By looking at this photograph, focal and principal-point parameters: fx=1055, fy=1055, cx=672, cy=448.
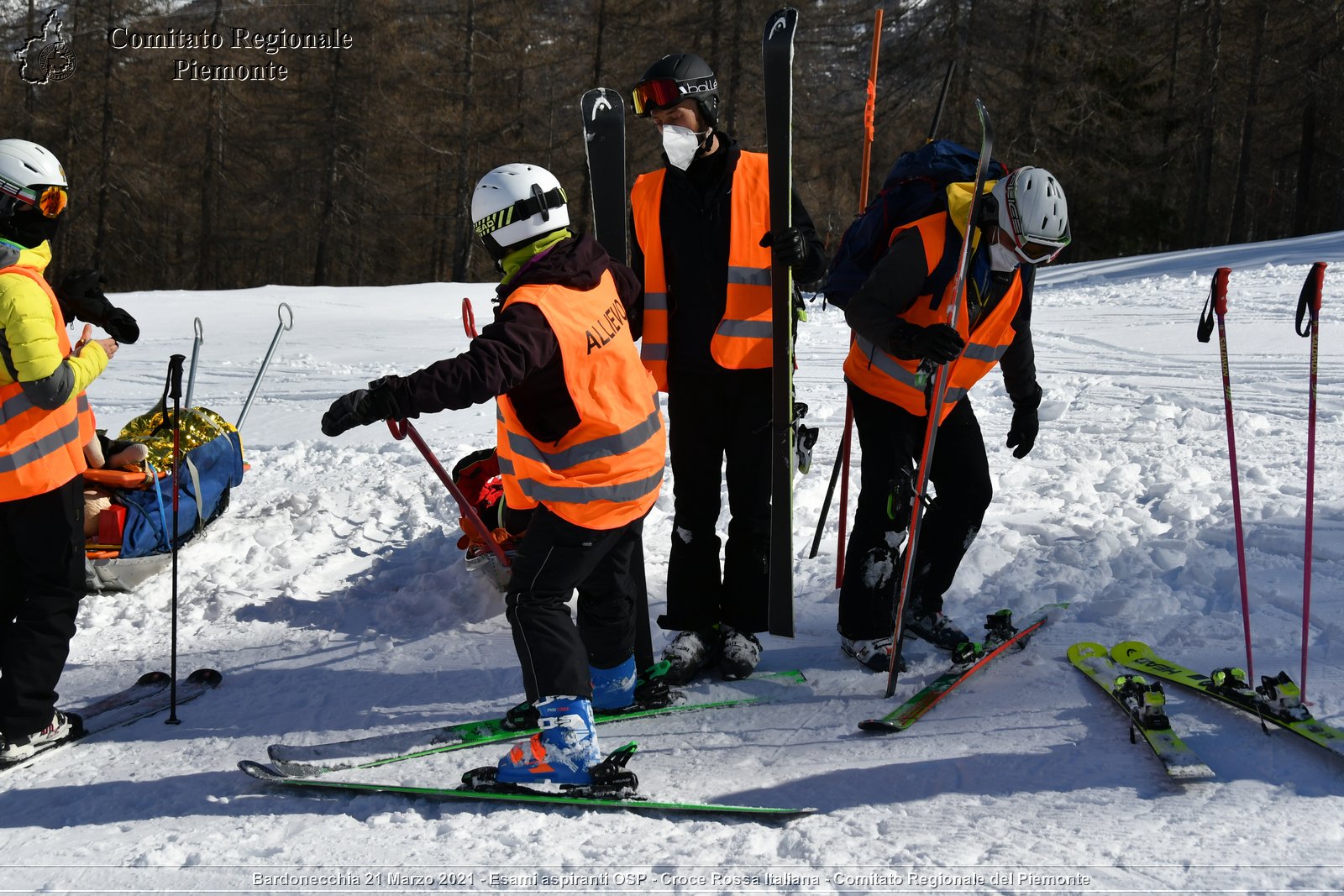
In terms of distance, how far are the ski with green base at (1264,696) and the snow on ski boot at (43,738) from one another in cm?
356

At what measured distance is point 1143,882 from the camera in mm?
2264

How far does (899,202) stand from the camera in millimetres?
3639

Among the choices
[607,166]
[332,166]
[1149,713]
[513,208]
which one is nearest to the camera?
[513,208]

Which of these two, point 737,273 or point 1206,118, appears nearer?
point 737,273

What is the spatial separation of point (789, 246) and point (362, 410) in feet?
5.38

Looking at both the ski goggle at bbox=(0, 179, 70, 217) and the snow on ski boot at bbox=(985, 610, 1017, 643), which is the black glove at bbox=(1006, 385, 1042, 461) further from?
the ski goggle at bbox=(0, 179, 70, 217)

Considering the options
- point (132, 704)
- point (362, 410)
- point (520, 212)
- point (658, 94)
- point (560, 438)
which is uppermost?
point (658, 94)

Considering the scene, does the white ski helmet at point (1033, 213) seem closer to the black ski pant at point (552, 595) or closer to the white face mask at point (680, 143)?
the white face mask at point (680, 143)

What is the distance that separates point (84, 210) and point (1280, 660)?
1134 inches

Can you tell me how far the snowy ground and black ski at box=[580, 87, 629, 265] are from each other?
66.1 inches

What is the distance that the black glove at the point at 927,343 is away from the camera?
10.7ft

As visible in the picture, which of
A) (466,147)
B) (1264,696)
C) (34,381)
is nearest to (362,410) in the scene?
(34,381)

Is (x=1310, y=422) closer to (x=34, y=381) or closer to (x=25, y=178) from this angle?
(x=34, y=381)

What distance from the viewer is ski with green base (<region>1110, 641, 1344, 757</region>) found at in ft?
9.53
